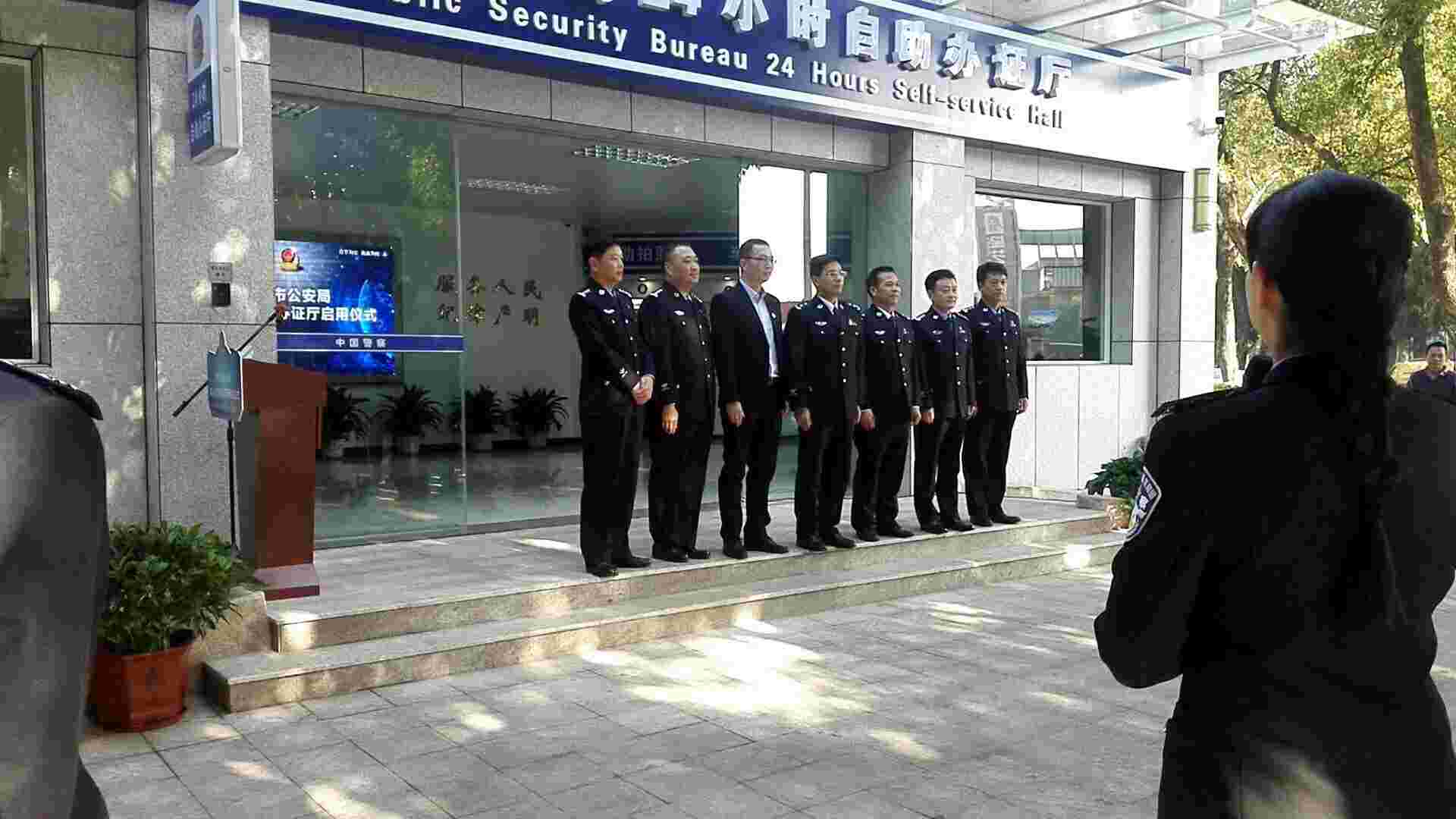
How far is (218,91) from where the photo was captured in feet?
18.6

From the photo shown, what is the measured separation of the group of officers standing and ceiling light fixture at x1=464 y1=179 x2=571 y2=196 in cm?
519

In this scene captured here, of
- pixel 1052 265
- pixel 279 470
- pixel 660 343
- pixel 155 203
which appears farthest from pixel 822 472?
pixel 1052 265

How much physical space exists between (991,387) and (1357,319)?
708 centimetres

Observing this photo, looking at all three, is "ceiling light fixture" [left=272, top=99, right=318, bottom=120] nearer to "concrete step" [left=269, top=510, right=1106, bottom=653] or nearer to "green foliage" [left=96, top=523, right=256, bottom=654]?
"green foliage" [left=96, top=523, right=256, bottom=654]

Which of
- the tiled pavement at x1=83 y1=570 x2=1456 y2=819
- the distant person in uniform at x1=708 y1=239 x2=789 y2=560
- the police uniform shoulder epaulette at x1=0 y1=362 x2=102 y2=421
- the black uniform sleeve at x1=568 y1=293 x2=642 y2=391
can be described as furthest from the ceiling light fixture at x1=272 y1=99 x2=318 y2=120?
the police uniform shoulder epaulette at x1=0 y1=362 x2=102 y2=421

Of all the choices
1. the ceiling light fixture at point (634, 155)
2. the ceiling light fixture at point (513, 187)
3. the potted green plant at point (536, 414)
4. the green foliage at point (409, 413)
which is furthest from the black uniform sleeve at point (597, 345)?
the potted green plant at point (536, 414)

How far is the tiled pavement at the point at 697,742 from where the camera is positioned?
12.9 ft

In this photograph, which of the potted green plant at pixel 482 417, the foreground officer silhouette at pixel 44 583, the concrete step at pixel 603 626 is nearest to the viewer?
the foreground officer silhouette at pixel 44 583

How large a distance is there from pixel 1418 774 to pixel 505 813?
117 inches

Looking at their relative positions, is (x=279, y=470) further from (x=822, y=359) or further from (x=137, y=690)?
(x=822, y=359)

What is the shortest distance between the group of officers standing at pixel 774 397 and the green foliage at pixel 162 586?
7.05 feet

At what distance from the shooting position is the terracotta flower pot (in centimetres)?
465

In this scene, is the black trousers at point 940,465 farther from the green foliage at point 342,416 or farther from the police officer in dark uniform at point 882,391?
the green foliage at point 342,416

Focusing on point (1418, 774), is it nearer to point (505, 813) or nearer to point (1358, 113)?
point (505, 813)
